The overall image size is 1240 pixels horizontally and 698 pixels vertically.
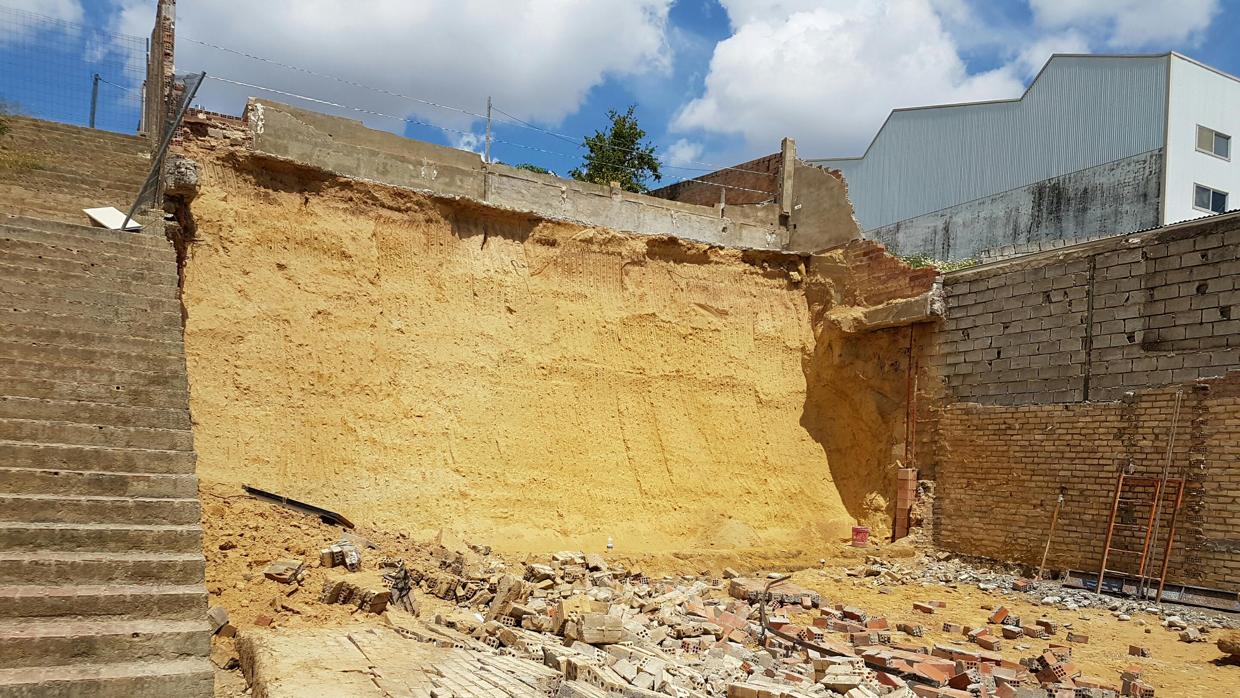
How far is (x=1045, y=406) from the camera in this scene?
485 inches

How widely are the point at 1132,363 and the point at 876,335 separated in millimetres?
4543

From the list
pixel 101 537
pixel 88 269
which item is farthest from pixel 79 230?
pixel 101 537

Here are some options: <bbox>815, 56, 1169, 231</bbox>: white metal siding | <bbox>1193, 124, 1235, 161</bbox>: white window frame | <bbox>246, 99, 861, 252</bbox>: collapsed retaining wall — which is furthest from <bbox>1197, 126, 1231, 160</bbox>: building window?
<bbox>246, 99, 861, 252</bbox>: collapsed retaining wall

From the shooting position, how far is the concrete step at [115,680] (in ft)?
12.8

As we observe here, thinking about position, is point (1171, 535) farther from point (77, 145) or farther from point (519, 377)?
point (77, 145)

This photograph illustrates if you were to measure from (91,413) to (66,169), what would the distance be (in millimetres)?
6258

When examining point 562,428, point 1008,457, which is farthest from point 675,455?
point 1008,457

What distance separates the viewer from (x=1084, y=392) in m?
11.9

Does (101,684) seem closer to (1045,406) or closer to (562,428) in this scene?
(562,428)

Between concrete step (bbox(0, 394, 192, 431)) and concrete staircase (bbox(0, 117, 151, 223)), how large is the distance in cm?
421

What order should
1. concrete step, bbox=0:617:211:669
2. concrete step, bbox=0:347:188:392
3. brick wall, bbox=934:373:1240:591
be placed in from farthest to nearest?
brick wall, bbox=934:373:1240:591 → concrete step, bbox=0:347:188:392 → concrete step, bbox=0:617:211:669

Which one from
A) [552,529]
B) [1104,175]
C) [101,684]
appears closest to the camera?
[101,684]

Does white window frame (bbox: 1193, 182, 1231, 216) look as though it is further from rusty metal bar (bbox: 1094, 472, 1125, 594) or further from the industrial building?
rusty metal bar (bbox: 1094, 472, 1125, 594)

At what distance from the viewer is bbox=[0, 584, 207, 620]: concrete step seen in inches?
169
